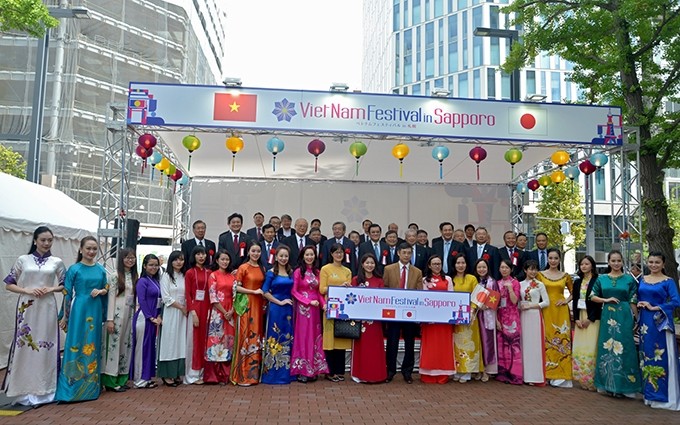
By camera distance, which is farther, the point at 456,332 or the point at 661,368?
the point at 456,332

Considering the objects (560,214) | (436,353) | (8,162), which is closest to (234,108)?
(436,353)

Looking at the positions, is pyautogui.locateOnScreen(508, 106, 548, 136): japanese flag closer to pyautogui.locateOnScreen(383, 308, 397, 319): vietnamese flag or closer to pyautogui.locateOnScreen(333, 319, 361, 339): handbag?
pyautogui.locateOnScreen(383, 308, 397, 319): vietnamese flag

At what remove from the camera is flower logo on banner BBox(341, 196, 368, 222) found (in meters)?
11.0

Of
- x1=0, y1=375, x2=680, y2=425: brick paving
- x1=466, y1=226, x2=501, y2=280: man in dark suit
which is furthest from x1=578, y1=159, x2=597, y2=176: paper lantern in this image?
x1=0, y1=375, x2=680, y2=425: brick paving

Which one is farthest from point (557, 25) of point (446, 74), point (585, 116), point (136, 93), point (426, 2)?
point (426, 2)

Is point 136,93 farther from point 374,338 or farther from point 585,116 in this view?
point 585,116

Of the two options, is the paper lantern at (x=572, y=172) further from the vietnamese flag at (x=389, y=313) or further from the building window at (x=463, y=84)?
the building window at (x=463, y=84)

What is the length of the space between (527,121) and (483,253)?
178 centimetres

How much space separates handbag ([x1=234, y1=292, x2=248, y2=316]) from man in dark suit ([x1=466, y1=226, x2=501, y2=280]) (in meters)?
3.06

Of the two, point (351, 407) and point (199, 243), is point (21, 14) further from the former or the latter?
point (351, 407)

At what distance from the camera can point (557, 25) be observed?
375 inches

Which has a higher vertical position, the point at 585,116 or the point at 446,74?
the point at 446,74

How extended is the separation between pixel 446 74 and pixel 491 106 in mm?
28724

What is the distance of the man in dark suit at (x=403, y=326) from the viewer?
223 inches
